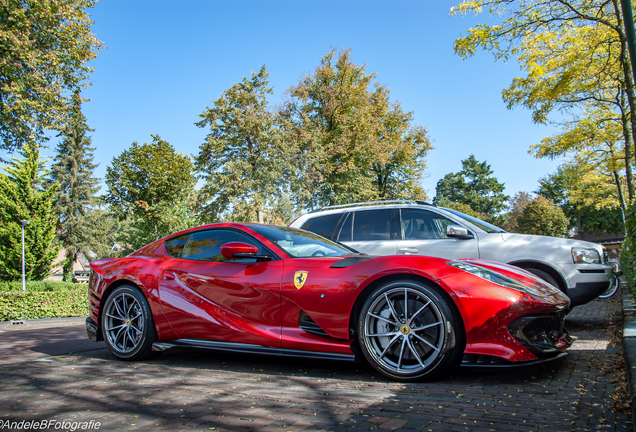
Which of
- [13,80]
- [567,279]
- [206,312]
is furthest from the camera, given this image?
[13,80]

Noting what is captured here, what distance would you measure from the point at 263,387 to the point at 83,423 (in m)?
1.18

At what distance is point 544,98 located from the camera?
11961mm

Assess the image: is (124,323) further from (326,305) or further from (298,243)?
(326,305)

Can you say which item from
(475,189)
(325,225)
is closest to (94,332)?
(325,225)

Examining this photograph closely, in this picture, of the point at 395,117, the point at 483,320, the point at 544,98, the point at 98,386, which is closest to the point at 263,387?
the point at 98,386

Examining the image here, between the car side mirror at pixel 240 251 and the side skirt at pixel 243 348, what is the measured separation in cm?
78

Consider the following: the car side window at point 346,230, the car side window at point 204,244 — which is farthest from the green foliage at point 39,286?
the car side window at point 204,244

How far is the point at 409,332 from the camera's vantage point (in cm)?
317

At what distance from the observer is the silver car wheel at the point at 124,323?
4457 mm

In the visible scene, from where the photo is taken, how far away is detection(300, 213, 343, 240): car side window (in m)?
7.01

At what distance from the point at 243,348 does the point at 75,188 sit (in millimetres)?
49959

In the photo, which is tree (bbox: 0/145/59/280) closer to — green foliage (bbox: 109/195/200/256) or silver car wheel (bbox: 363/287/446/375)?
green foliage (bbox: 109/195/200/256)

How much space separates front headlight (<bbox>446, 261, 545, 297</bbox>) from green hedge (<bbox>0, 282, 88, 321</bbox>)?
19243 millimetres

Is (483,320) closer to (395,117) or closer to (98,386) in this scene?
(98,386)
